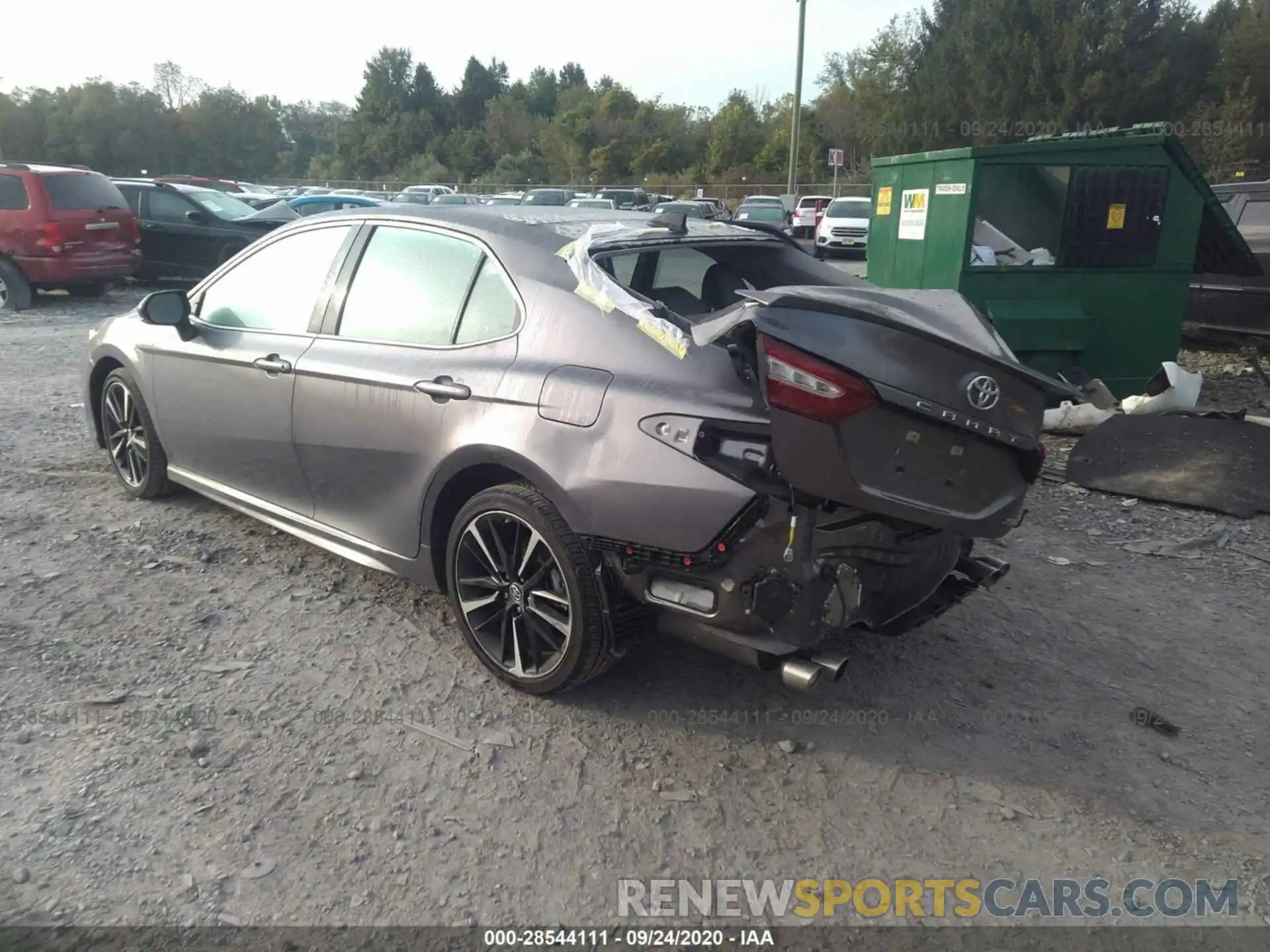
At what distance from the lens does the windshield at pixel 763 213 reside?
28188 millimetres

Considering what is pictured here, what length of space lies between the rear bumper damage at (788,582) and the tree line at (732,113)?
704 inches

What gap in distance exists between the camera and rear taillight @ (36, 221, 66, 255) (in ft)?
43.2

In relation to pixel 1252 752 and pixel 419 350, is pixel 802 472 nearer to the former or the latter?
pixel 419 350

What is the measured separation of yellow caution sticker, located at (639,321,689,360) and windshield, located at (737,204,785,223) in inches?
994

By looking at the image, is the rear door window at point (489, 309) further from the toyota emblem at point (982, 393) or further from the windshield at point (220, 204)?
the windshield at point (220, 204)

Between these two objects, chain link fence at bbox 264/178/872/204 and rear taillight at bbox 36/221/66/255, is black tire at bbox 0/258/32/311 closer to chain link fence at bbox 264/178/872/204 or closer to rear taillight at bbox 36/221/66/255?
rear taillight at bbox 36/221/66/255

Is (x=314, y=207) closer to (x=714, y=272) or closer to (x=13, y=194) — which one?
(x=13, y=194)

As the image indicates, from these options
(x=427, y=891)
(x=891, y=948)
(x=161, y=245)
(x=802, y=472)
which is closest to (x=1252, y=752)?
(x=891, y=948)

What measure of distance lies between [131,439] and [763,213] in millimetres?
25202

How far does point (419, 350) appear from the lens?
375cm

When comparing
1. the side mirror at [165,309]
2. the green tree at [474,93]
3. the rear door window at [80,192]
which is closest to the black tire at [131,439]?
the side mirror at [165,309]

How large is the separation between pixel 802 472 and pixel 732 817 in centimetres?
108

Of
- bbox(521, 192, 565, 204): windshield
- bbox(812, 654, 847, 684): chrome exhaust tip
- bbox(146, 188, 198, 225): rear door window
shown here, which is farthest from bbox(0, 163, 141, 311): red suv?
bbox(521, 192, 565, 204): windshield

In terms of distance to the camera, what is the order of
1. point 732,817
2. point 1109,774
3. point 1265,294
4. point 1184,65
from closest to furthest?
point 732,817, point 1109,774, point 1265,294, point 1184,65
